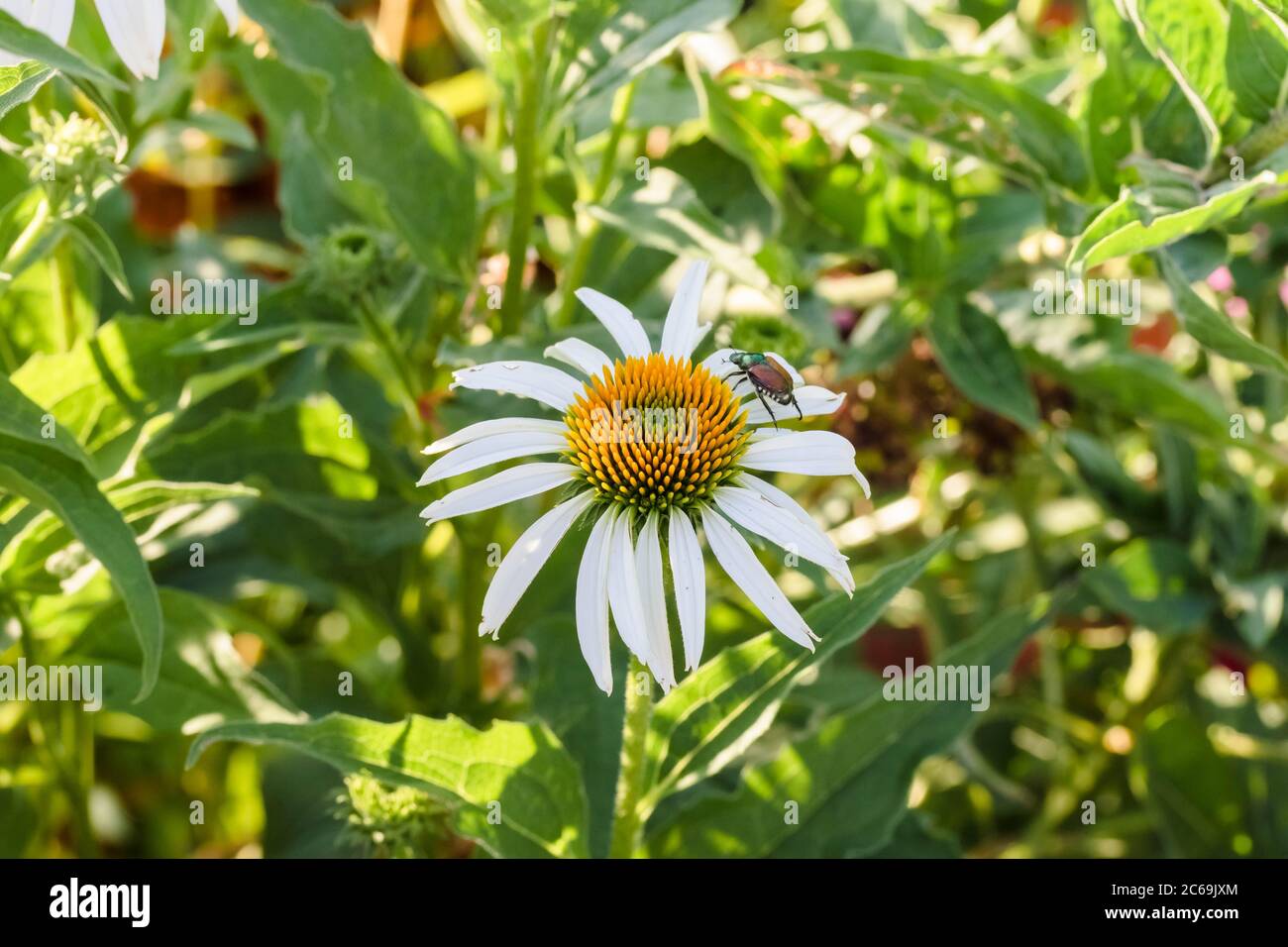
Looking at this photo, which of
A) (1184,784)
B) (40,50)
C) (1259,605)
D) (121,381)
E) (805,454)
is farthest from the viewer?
(1184,784)

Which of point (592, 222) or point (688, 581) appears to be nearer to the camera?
point (688, 581)

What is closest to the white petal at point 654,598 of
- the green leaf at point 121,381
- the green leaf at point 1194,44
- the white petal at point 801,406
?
the white petal at point 801,406

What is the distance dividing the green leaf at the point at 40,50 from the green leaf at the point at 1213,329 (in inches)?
25.5

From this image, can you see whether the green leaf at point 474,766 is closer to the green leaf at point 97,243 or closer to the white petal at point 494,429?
the white petal at point 494,429

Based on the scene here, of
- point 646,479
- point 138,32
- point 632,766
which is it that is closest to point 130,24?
point 138,32

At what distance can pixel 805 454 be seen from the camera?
755 millimetres

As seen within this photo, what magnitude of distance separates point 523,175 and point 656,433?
30 centimetres

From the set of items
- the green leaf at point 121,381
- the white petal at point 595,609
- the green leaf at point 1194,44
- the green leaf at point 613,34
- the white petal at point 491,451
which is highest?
the green leaf at point 613,34

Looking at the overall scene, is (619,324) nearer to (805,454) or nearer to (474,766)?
(805,454)

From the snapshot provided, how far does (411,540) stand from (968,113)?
1.73 ft

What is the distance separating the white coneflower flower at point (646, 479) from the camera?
71 cm

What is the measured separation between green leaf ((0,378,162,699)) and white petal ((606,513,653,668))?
26cm

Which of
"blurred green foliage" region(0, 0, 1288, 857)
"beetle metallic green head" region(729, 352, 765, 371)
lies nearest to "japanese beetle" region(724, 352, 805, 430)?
"beetle metallic green head" region(729, 352, 765, 371)
